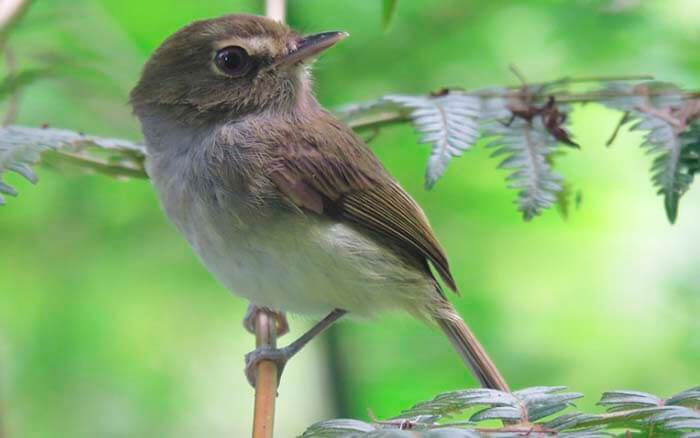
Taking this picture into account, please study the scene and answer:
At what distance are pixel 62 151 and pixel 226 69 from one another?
0.61 metres

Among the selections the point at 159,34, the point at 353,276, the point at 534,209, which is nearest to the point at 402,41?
the point at 159,34

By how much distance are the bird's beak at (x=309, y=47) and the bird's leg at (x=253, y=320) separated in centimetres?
84

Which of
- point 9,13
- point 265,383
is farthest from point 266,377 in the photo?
point 9,13

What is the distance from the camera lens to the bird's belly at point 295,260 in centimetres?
281

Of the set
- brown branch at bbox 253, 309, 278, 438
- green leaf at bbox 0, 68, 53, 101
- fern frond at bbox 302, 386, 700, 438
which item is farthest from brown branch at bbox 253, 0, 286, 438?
green leaf at bbox 0, 68, 53, 101

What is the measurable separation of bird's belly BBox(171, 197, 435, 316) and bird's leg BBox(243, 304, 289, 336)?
38 cm

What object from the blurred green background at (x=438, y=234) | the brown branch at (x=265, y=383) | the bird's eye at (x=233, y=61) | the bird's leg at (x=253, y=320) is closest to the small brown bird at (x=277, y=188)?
the bird's eye at (x=233, y=61)

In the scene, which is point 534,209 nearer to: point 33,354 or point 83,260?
point 83,260

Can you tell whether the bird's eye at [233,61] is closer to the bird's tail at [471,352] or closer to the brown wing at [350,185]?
the brown wing at [350,185]

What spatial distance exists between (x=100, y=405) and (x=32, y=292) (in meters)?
0.62

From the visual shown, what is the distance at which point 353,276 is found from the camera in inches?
A: 116

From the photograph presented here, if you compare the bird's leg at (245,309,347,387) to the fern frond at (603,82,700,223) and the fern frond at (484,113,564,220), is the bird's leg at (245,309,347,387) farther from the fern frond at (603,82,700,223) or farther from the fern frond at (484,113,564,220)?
the fern frond at (603,82,700,223)

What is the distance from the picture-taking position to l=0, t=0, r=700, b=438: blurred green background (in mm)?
4078

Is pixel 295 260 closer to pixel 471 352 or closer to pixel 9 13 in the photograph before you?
pixel 471 352
